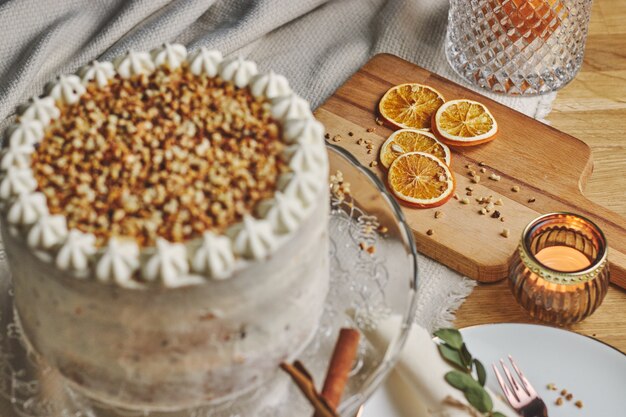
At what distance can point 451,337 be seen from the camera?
1.45 meters

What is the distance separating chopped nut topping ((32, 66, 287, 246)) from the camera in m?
1.11

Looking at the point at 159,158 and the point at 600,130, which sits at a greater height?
the point at 159,158

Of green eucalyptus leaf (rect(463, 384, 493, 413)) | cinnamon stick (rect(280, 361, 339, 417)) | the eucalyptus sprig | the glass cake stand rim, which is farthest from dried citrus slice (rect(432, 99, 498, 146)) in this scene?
cinnamon stick (rect(280, 361, 339, 417))

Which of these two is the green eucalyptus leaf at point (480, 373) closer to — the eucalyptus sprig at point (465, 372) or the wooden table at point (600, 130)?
the eucalyptus sprig at point (465, 372)

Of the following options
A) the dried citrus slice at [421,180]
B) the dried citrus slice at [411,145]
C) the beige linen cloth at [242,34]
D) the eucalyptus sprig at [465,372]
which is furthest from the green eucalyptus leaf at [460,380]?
the beige linen cloth at [242,34]

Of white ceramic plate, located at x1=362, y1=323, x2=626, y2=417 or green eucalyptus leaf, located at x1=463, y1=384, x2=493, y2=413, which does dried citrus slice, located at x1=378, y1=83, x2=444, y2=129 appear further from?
green eucalyptus leaf, located at x1=463, y1=384, x2=493, y2=413

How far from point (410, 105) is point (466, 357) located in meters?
0.71

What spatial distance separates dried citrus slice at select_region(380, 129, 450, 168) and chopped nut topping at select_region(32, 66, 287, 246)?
0.64m

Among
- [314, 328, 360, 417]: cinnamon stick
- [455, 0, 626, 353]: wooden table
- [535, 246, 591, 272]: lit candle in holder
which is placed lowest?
[455, 0, 626, 353]: wooden table

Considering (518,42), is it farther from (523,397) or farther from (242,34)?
(523,397)

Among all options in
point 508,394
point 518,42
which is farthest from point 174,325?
point 518,42

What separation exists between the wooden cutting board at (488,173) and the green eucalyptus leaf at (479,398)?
0.34 metres

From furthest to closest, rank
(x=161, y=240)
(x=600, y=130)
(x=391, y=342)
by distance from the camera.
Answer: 1. (x=600, y=130)
2. (x=391, y=342)
3. (x=161, y=240)

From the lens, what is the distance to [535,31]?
6.69 ft
